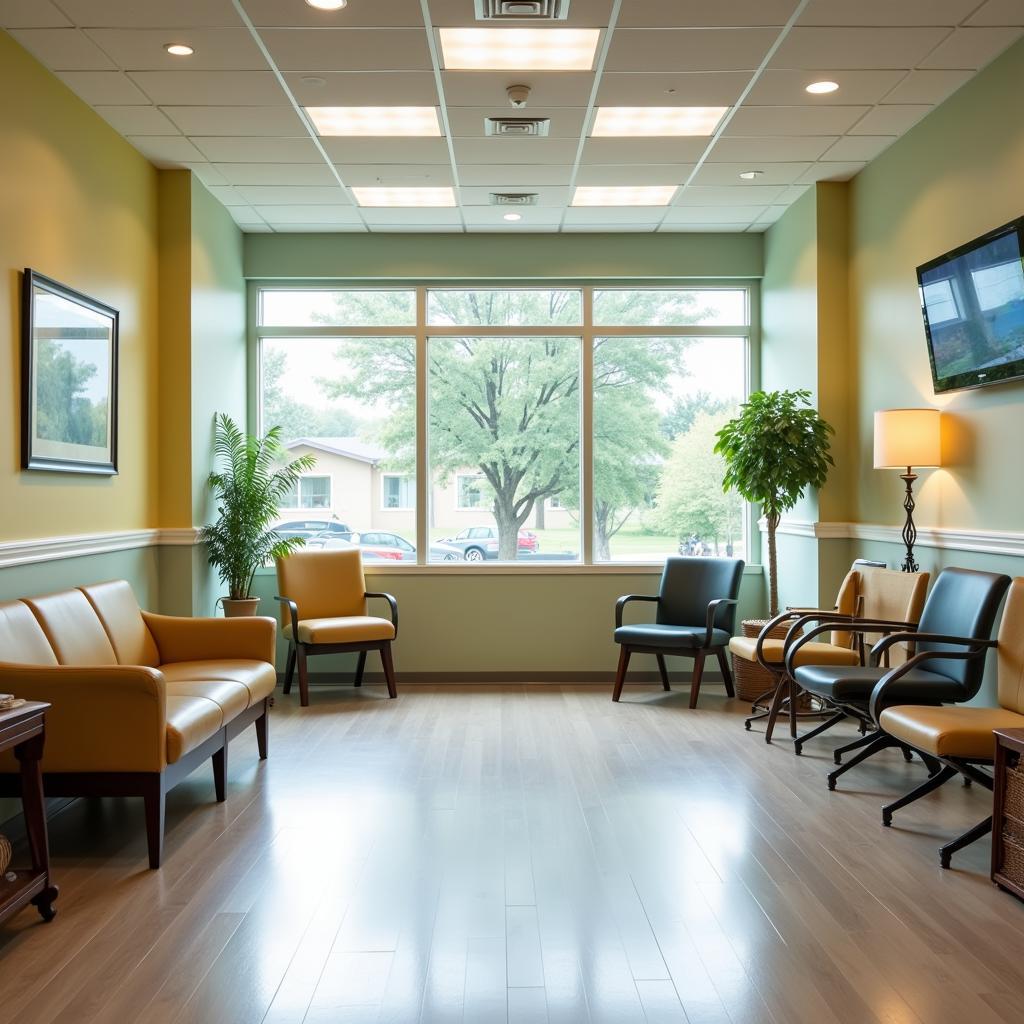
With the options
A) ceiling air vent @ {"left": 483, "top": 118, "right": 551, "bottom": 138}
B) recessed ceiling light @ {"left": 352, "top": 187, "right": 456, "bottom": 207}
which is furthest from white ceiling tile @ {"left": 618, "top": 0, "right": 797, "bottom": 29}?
recessed ceiling light @ {"left": 352, "top": 187, "right": 456, "bottom": 207}

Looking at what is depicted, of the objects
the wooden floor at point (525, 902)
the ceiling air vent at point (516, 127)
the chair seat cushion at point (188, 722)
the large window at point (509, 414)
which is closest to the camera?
the wooden floor at point (525, 902)

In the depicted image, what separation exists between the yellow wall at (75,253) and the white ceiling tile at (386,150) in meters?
1.14

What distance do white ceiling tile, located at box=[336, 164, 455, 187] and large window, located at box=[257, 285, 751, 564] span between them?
1.40 meters

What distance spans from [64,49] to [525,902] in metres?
3.93

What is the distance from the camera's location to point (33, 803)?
302 cm

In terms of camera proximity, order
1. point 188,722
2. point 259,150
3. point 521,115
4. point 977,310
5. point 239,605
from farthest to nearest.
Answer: point 239,605 < point 259,150 < point 521,115 < point 977,310 < point 188,722

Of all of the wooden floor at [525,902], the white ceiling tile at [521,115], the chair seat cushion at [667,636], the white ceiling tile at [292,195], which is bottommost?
the wooden floor at [525,902]

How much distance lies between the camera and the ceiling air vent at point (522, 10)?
12.8ft

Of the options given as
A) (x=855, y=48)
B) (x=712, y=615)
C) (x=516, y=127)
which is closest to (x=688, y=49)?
(x=855, y=48)

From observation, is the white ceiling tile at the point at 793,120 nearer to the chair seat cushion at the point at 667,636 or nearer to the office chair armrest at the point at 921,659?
the office chair armrest at the point at 921,659

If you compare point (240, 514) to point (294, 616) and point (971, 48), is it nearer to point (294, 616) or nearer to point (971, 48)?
point (294, 616)

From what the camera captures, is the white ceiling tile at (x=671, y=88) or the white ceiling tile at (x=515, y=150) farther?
the white ceiling tile at (x=515, y=150)

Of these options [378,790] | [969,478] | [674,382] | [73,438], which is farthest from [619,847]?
[674,382]

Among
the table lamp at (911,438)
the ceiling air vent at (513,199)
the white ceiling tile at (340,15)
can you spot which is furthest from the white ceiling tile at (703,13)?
the ceiling air vent at (513,199)
